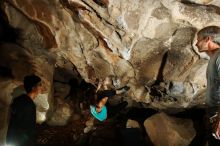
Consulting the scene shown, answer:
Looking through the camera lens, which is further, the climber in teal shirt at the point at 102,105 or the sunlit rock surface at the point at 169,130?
the climber in teal shirt at the point at 102,105

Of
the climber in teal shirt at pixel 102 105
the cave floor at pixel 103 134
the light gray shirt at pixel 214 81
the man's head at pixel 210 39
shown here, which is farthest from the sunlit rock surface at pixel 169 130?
the man's head at pixel 210 39

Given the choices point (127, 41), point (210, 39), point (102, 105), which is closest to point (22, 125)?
point (102, 105)

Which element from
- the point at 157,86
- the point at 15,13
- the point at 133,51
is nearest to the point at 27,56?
the point at 15,13

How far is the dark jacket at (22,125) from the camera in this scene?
4027 mm

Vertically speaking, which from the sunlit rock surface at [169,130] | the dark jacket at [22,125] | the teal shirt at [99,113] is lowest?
the teal shirt at [99,113]

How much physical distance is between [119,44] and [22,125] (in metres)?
2.23

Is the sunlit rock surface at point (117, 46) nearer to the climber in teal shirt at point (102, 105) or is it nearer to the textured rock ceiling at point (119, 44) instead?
the textured rock ceiling at point (119, 44)

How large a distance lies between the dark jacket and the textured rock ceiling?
170 centimetres

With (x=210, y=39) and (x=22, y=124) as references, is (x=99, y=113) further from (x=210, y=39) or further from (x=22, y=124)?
(x=210, y=39)

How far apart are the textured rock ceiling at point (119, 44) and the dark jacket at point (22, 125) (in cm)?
170

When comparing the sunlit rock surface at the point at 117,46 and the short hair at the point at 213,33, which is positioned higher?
the short hair at the point at 213,33

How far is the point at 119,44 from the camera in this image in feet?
16.8

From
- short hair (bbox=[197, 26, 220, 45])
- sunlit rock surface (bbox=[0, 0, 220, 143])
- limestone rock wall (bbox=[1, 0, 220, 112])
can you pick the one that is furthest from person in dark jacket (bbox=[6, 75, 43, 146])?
short hair (bbox=[197, 26, 220, 45])

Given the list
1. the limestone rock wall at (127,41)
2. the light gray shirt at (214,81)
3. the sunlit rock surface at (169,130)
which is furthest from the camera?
the sunlit rock surface at (169,130)
